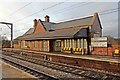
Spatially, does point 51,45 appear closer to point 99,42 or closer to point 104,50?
point 99,42

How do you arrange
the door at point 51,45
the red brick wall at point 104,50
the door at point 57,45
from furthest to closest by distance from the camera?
the door at point 51,45 → the door at point 57,45 → the red brick wall at point 104,50

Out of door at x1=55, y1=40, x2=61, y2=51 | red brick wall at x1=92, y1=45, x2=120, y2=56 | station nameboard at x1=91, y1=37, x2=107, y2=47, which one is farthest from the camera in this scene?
door at x1=55, y1=40, x2=61, y2=51

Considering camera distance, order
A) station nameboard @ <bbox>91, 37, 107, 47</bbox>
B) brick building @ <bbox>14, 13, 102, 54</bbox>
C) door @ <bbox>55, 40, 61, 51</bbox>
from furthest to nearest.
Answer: door @ <bbox>55, 40, 61, 51</bbox> → brick building @ <bbox>14, 13, 102, 54</bbox> → station nameboard @ <bbox>91, 37, 107, 47</bbox>

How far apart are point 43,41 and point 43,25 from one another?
5.64 metres

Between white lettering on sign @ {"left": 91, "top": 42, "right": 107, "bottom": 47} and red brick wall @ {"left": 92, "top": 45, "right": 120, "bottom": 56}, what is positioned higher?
white lettering on sign @ {"left": 91, "top": 42, "right": 107, "bottom": 47}

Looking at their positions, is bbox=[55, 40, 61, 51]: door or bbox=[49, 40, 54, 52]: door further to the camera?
bbox=[49, 40, 54, 52]: door

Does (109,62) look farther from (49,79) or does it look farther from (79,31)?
(79,31)

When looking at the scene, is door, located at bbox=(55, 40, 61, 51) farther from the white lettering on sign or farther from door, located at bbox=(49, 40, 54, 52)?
the white lettering on sign

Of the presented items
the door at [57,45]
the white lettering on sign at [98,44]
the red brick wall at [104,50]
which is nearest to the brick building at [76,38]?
the door at [57,45]

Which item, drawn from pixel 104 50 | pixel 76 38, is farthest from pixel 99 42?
pixel 76 38

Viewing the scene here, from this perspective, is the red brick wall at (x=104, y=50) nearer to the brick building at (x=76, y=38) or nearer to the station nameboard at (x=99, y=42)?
the station nameboard at (x=99, y=42)

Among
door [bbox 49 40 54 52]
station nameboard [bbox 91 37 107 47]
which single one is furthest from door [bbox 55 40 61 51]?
station nameboard [bbox 91 37 107 47]

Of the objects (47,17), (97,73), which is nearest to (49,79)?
(97,73)

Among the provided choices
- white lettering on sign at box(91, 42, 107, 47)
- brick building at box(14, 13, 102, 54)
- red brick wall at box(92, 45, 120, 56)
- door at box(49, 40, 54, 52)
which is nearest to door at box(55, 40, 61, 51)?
brick building at box(14, 13, 102, 54)
